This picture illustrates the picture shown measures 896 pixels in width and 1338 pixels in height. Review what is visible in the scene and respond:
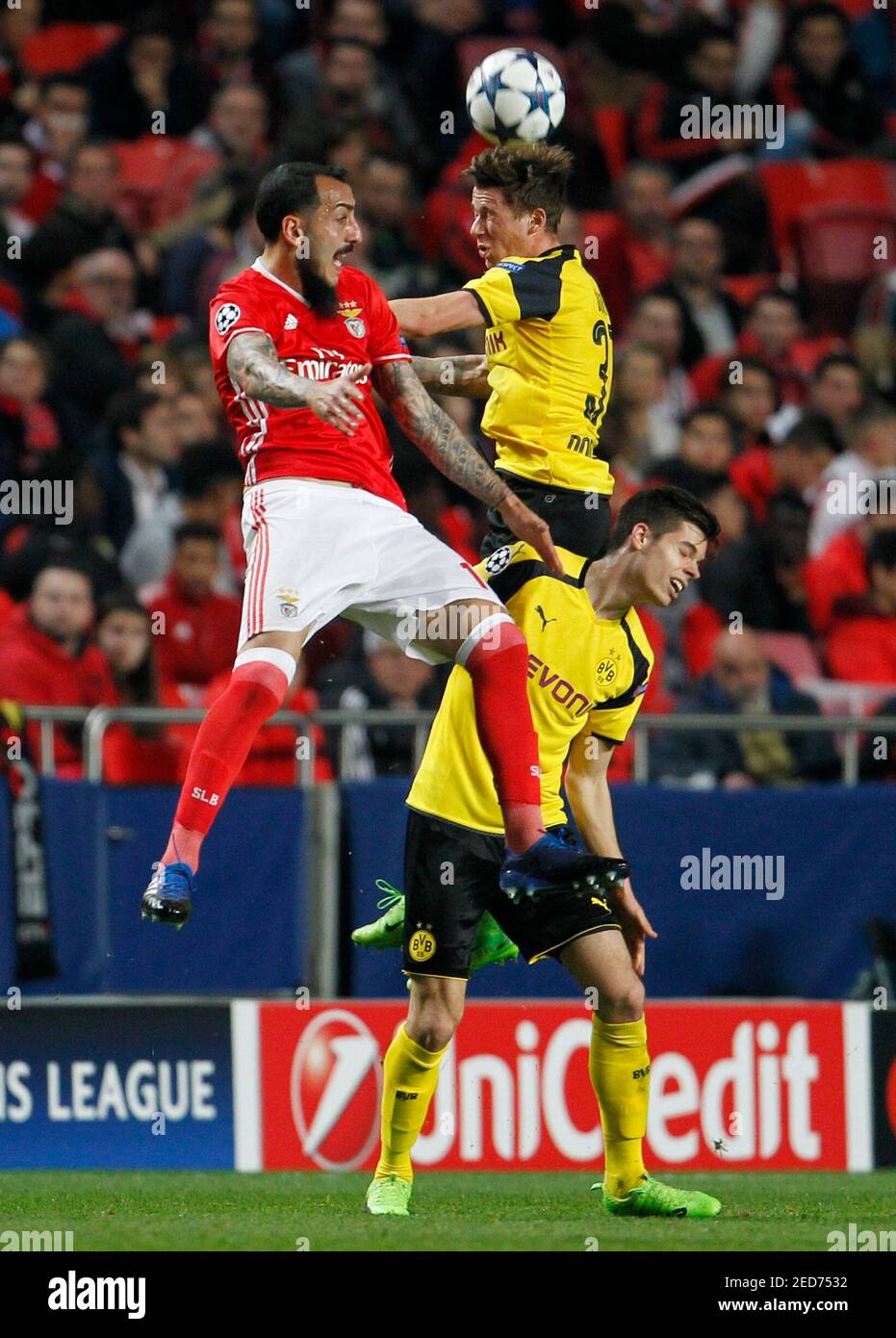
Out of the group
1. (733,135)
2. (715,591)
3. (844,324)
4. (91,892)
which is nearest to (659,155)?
(733,135)

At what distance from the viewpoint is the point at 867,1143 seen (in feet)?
31.4

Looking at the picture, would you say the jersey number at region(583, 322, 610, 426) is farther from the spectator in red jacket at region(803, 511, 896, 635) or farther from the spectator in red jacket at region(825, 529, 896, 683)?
the spectator in red jacket at region(803, 511, 896, 635)

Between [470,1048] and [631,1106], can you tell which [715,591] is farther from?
[631,1106]

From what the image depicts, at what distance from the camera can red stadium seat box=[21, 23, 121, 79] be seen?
15609 millimetres

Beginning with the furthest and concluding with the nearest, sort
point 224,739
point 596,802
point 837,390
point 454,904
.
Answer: point 837,390
point 596,802
point 454,904
point 224,739

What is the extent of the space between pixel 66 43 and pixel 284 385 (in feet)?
33.4

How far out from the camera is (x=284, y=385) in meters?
6.45

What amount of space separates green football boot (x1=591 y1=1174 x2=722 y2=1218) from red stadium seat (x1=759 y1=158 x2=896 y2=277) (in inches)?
373

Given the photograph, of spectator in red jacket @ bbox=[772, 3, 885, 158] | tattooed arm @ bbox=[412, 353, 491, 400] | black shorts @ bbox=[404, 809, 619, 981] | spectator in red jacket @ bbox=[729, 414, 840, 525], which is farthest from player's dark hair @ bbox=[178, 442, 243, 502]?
spectator in red jacket @ bbox=[772, 3, 885, 158]

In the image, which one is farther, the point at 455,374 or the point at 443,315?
the point at 455,374

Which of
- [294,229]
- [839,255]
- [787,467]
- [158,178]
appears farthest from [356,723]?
[839,255]

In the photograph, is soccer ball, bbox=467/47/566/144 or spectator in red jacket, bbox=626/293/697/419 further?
spectator in red jacket, bbox=626/293/697/419

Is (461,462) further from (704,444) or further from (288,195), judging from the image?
(704,444)

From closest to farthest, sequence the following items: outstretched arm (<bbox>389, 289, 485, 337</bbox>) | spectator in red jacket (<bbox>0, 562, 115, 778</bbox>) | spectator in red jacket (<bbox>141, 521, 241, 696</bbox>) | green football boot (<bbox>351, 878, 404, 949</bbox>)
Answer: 1. outstretched arm (<bbox>389, 289, 485, 337</bbox>)
2. green football boot (<bbox>351, 878, 404, 949</bbox>)
3. spectator in red jacket (<bbox>0, 562, 115, 778</bbox>)
4. spectator in red jacket (<bbox>141, 521, 241, 696</bbox>)
